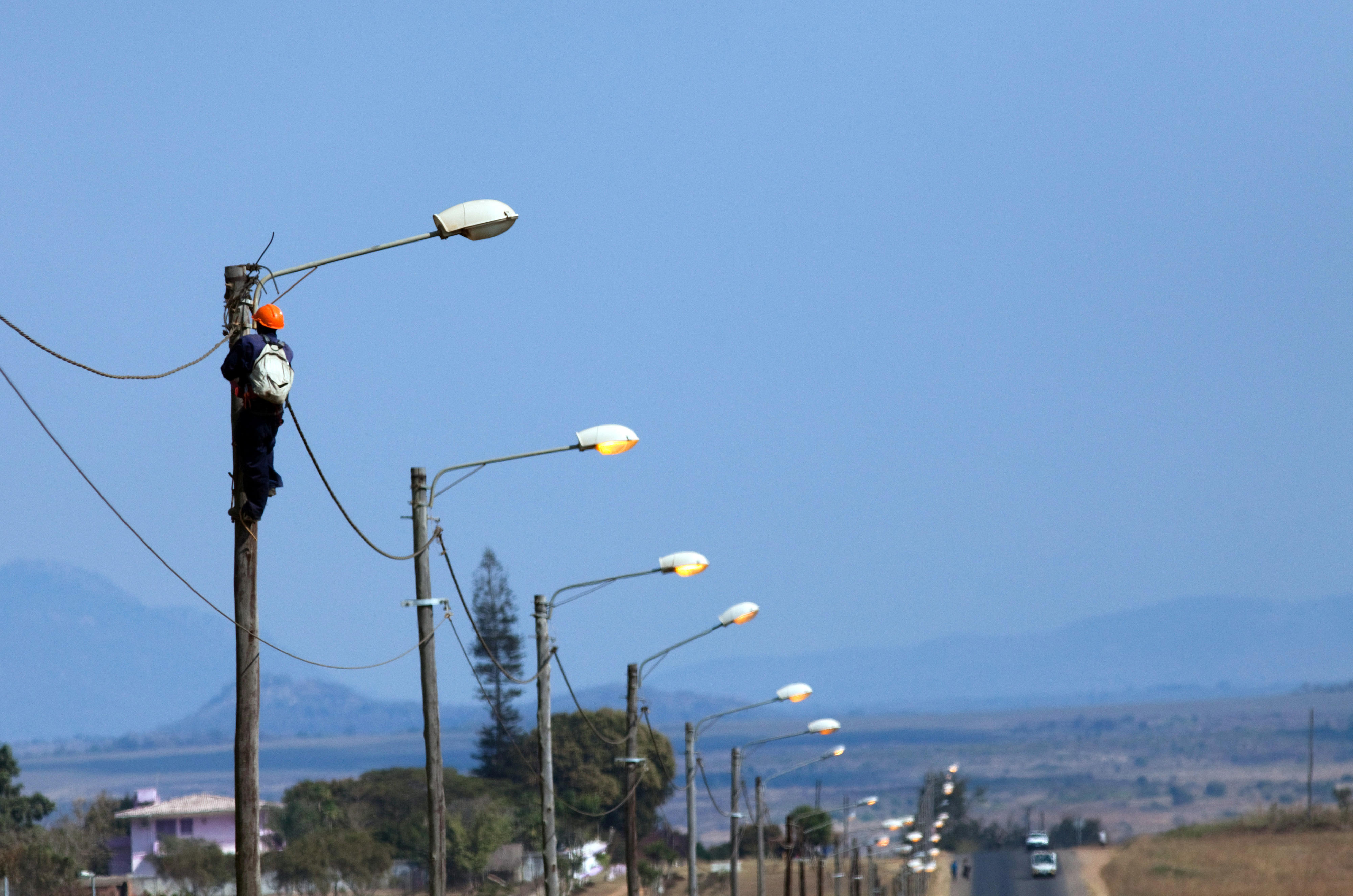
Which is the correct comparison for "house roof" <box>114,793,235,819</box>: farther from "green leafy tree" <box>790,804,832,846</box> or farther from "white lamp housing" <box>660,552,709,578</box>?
"white lamp housing" <box>660,552,709,578</box>

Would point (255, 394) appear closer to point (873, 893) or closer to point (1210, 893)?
point (1210, 893)

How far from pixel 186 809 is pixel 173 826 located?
1.17 m

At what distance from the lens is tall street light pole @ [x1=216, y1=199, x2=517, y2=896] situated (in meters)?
12.1

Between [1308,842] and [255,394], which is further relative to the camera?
[1308,842]

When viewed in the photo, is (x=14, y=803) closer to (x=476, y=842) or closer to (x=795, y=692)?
(x=476, y=842)

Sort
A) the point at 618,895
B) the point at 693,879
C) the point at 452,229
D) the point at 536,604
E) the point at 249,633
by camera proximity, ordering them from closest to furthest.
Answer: the point at 249,633
the point at 452,229
the point at 536,604
the point at 693,879
the point at 618,895

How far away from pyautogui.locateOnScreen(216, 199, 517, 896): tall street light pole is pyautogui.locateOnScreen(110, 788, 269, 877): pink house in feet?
252

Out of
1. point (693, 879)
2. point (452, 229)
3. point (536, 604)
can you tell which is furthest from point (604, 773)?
point (452, 229)

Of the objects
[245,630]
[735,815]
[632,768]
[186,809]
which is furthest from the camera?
[186,809]

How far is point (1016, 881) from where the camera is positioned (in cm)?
9394

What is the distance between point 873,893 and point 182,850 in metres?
39.9

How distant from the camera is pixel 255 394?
12.2 metres

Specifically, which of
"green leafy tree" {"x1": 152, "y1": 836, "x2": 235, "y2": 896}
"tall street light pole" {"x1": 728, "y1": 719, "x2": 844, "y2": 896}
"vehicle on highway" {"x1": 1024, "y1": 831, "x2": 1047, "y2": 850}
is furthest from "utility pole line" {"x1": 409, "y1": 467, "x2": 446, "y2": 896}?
"vehicle on highway" {"x1": 1024, "y1": 831, "x2": 1047, "y2": 850}

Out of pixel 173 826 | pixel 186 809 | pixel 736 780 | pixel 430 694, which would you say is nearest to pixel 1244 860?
pixel 186 809
